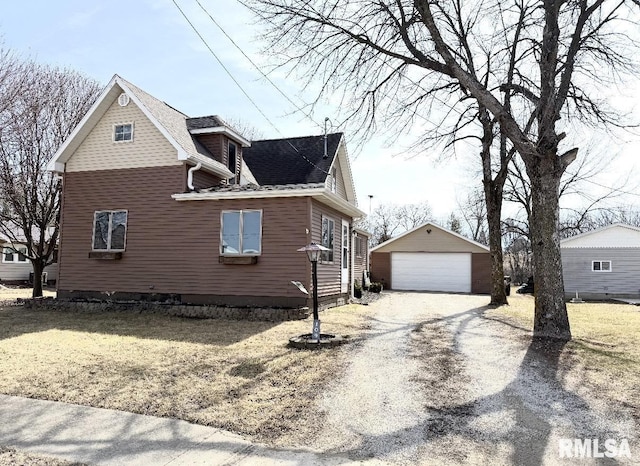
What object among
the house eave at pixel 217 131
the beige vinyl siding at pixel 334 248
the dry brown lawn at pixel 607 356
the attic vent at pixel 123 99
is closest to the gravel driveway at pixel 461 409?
the dry brown lawn at pixel 607 356

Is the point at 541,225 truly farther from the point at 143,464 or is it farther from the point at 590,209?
the point at 590,209

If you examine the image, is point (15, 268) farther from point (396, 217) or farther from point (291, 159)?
point (396, 217)

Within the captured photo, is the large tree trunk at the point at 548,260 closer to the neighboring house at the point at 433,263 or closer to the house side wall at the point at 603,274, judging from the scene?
the neighboring house at the point at 433,263

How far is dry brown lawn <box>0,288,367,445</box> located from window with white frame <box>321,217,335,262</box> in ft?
10.4

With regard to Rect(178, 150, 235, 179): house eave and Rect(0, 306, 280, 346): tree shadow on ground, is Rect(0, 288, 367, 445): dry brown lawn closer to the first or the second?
Rect(0, 306, 280, 346): tree shadow on ground

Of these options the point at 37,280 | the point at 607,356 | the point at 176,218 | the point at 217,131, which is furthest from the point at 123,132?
the point at 607,356

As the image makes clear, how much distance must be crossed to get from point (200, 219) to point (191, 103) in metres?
3.09

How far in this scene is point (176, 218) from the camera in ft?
41.3

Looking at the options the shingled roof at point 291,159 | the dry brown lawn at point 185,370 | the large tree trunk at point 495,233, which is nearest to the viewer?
the dry brown lawn at point 185,370

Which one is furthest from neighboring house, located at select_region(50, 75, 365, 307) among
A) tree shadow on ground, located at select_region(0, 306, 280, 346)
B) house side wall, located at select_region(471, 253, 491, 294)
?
house side wall, located at select_region(471, 253, 491, 294)

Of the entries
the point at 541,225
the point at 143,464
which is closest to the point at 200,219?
the point at 541,225

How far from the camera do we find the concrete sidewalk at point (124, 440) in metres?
A: 3.62

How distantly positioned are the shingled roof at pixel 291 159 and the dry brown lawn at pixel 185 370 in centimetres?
763

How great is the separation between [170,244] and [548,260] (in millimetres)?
9523
